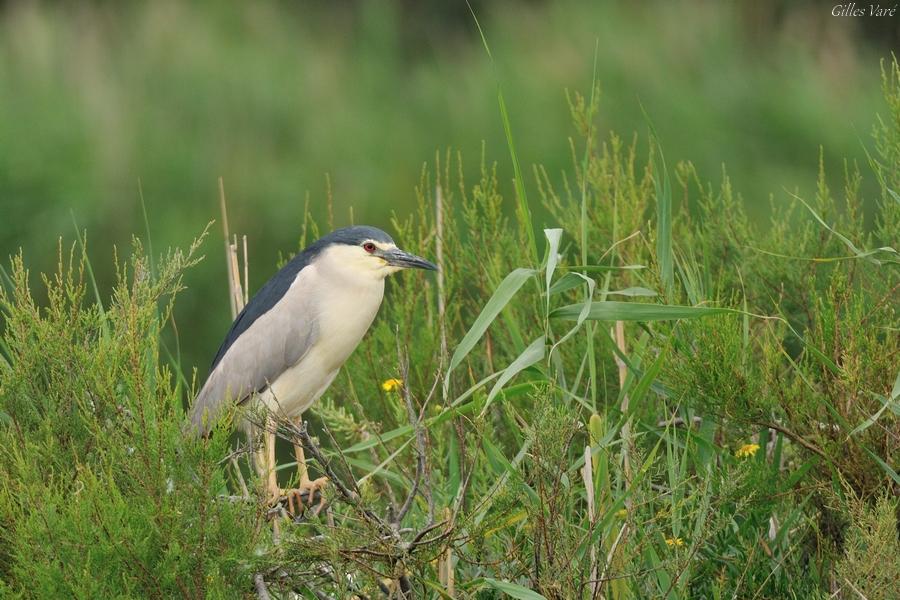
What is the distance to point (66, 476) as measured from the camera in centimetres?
219

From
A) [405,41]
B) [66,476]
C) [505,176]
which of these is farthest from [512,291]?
[405,41]

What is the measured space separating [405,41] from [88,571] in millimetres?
7878

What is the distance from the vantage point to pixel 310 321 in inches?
129

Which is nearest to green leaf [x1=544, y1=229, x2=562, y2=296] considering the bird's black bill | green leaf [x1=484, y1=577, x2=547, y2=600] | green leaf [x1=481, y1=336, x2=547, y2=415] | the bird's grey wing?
green leaf [x1=481, y1=336, x2=547, y2=415]

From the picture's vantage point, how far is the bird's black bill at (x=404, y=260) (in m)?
3.14

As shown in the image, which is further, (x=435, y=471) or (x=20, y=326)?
(x=435, y=471)

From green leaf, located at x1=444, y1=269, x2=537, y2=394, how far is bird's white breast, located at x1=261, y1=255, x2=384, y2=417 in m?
1.03

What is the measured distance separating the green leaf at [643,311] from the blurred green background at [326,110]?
11.0 ft

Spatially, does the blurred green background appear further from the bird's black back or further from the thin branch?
the thin branch

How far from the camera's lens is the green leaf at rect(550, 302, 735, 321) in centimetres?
216

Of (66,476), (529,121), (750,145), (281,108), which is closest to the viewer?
(66,476)

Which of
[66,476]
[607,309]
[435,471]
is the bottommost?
[435,471]

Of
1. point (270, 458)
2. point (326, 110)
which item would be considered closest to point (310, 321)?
point (270, 458)

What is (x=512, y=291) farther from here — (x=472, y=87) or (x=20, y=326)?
(x=472, y=87)
